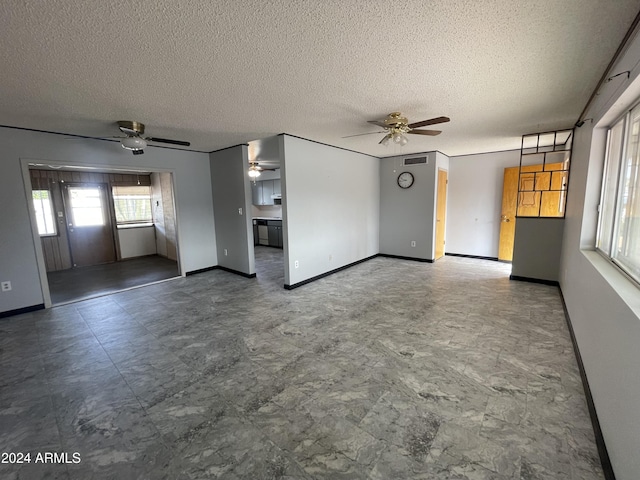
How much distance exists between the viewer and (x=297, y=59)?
194cm

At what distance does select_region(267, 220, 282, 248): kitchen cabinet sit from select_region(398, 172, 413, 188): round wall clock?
357 cm

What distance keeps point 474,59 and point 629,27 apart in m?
0.80

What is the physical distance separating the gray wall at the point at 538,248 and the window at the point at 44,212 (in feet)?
29.8

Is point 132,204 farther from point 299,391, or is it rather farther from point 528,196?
point 528,196

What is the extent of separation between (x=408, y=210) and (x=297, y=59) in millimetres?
4882

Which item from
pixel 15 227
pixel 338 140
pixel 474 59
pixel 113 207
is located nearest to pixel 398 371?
pixel 474 59

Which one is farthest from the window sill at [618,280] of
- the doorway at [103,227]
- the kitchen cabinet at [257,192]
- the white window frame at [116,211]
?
the white window frame at [116,211]

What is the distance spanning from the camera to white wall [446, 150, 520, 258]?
19.6 feet

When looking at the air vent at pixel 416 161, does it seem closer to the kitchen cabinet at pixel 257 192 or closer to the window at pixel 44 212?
the kitchen cabinet at pixel 257 192

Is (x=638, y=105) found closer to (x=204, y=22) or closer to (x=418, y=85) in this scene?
(x=418, y=85)

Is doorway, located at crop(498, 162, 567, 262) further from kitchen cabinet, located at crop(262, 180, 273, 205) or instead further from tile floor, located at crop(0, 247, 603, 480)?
kitchen cabinet, located at crop(262, 180, 273, 205)

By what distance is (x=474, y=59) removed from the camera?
6.56 ft

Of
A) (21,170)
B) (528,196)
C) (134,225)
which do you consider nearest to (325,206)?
(528,196)

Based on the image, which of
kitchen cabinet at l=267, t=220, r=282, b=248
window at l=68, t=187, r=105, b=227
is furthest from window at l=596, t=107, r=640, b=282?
window at l=68, t=187, r=105, b=227
